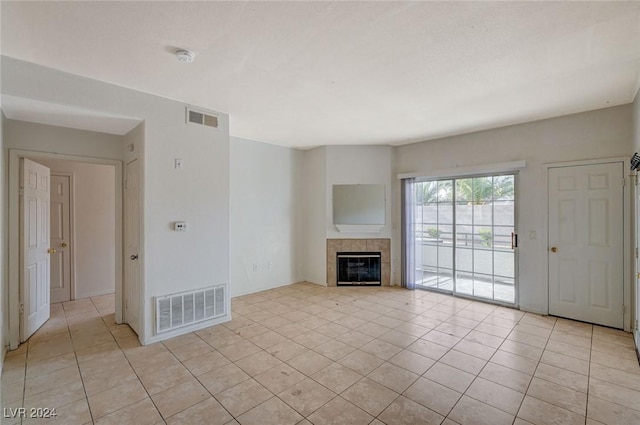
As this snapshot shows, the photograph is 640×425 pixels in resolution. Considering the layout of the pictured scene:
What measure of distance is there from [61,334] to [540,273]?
6215 mm

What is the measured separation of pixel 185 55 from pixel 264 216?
335 centimetres

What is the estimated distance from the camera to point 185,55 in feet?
7.85

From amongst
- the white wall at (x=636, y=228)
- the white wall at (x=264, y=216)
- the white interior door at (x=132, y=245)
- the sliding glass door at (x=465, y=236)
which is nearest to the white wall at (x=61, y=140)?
the white interior door at (x=132, y=245)

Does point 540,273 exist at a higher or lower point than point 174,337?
higher

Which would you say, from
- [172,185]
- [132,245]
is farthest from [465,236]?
[132,245]

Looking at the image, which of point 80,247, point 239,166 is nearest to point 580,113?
point 239,166

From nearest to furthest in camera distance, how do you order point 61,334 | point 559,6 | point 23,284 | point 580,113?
point 559,6
point 23,284
point 61,334
point 580,113

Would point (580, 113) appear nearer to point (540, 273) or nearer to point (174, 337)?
point (540, 273)

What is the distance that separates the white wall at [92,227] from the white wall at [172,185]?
1.88 meters

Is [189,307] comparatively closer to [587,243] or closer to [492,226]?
[492,226]

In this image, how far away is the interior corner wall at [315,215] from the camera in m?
5.75

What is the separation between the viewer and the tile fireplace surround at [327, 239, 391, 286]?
5676 mm

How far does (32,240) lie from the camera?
3.39 metres

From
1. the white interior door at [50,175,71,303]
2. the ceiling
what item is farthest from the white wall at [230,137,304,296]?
the white interior door at [50,175,71,303]
